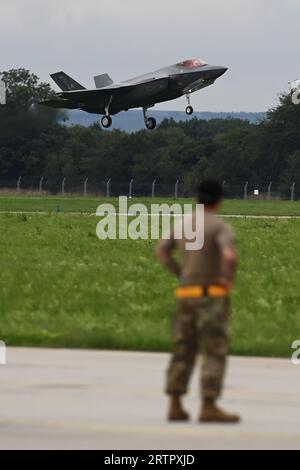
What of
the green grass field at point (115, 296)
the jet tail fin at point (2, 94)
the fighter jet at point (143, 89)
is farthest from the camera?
the fighter jet at point (143, 89)

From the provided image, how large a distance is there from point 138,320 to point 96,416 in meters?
6.51

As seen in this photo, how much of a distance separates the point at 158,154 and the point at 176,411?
12492cm

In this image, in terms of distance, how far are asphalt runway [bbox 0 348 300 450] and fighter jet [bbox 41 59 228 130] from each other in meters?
68.6

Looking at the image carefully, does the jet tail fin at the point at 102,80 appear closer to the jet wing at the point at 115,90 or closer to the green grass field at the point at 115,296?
the jet wing at the point at 115,90

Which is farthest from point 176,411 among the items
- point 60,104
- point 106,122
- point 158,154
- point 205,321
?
point 158,154

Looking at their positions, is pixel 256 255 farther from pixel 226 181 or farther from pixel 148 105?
pixel 226 181

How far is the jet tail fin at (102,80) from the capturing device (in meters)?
94.1

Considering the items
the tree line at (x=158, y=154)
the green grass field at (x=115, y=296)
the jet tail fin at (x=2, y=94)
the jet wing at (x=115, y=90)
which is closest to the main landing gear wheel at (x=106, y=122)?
the jet wing at (x=115, y=90)

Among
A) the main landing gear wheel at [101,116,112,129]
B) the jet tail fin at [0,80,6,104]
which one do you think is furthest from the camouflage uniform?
the main landing gear wheel at [101,116,112,129]

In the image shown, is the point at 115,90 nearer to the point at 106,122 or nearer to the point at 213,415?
the point at 106,122

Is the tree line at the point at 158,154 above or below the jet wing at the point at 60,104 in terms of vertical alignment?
above

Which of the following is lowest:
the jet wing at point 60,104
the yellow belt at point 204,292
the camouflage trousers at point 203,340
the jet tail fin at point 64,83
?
the camouflage trousers at point 203,340

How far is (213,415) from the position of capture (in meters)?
9.96

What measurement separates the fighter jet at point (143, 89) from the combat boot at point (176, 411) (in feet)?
235
